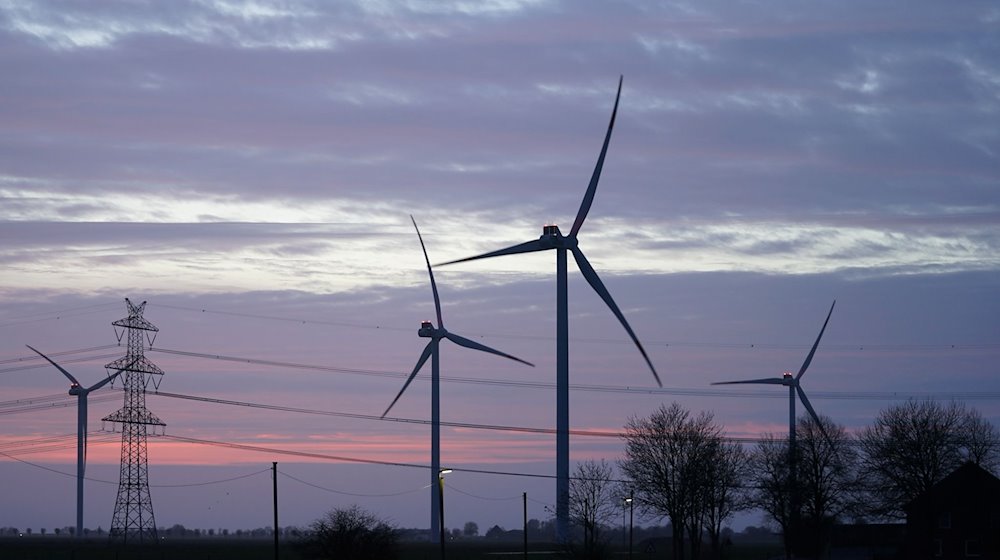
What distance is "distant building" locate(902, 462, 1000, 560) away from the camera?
11731cm

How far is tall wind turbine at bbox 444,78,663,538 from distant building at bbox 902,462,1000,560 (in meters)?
44.6

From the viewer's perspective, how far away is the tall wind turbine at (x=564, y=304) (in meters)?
82.9

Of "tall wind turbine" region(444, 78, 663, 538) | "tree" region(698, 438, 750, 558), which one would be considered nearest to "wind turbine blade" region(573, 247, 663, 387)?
"tall wind turbine" region(444, 78, 663, 538)

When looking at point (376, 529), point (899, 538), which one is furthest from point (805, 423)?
point (376, 529)

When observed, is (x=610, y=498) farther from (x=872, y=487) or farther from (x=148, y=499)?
(x=148, y=499)

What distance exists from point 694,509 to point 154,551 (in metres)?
61.2

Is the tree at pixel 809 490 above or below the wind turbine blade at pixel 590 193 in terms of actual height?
below

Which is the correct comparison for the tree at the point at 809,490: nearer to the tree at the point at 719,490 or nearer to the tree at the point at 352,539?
the tree at the point at 719,490

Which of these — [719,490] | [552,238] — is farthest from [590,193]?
[719,490]

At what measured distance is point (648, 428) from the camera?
118 metres

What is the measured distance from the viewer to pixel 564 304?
282 ft

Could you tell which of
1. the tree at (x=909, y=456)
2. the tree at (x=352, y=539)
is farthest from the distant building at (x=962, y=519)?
the tree at (x=352, y=539)

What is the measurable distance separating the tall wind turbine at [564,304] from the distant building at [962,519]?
44.6 meters

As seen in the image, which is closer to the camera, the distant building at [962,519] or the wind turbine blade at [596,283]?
the wind turbine blade at [596,283]
